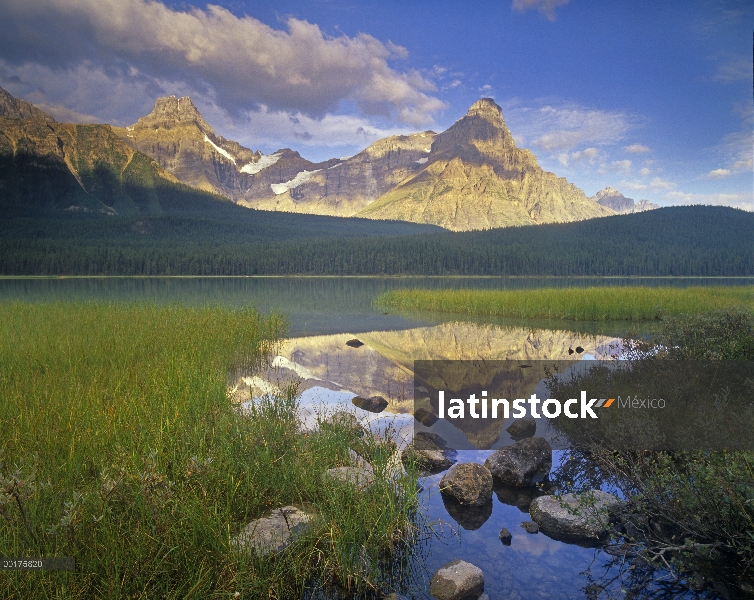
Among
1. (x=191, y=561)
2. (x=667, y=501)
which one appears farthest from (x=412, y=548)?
(x=667, y=501)

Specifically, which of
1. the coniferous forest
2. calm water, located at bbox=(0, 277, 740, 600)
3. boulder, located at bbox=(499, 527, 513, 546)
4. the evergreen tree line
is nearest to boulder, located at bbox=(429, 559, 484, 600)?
calm water, located at bbox=(0, 277, 740, 600)

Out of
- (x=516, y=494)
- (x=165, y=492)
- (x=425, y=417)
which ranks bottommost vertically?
(x=516, y=494)

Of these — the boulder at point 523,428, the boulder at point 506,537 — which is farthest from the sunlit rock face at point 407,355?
the boulder at point 506,537

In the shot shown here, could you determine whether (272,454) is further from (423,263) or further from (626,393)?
(423,263)

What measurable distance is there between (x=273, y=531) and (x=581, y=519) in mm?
3888

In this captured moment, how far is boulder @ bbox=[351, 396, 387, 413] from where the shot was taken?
38.2ft

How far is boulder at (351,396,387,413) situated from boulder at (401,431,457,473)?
2.23 metres

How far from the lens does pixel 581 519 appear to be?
636cm

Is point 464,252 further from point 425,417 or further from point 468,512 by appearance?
point 468,512

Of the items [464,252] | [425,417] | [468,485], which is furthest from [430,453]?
[464,252]

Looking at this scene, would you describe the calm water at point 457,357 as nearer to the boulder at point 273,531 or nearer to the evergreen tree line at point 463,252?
the boulder at point 273,531

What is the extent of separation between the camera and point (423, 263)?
13662 cm

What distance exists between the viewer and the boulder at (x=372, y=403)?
11641 mm

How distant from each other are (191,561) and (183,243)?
6878 inches
